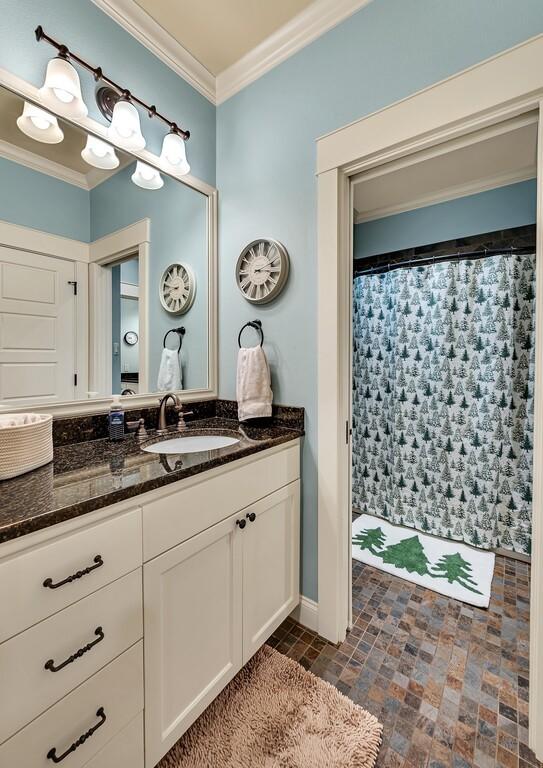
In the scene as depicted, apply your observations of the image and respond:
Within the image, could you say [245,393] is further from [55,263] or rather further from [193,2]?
[193,2]

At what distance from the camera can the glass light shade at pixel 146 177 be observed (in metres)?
1.47

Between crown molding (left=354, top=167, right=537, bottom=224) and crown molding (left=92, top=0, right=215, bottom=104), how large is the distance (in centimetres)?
138

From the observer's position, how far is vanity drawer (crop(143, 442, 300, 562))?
0.90 metres

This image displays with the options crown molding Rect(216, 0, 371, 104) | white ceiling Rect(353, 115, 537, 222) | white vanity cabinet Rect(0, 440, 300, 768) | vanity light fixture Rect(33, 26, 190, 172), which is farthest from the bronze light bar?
white vanity cabinet Rect(0, 440, 300, 768)

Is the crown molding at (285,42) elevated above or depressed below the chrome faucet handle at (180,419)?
above

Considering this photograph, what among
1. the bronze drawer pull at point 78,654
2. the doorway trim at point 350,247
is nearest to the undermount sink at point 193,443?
the doorway trim at point 350,247

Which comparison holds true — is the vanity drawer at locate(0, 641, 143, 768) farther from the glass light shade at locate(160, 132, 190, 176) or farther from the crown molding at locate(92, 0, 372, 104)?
the crown molding at locate(92, 0, 372, 104)

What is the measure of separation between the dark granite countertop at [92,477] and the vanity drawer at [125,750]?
1.96 feet

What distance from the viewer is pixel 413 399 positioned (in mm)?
2395

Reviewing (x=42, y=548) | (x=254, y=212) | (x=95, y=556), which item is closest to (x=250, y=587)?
(x=95, y=556)

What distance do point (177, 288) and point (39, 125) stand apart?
0.75 metres

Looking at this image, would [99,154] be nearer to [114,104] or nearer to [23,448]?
[114,104]

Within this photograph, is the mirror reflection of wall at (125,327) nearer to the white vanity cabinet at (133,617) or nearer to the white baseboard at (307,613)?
the white vanity cabinet at (133,617)

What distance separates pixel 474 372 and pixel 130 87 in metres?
2.37
